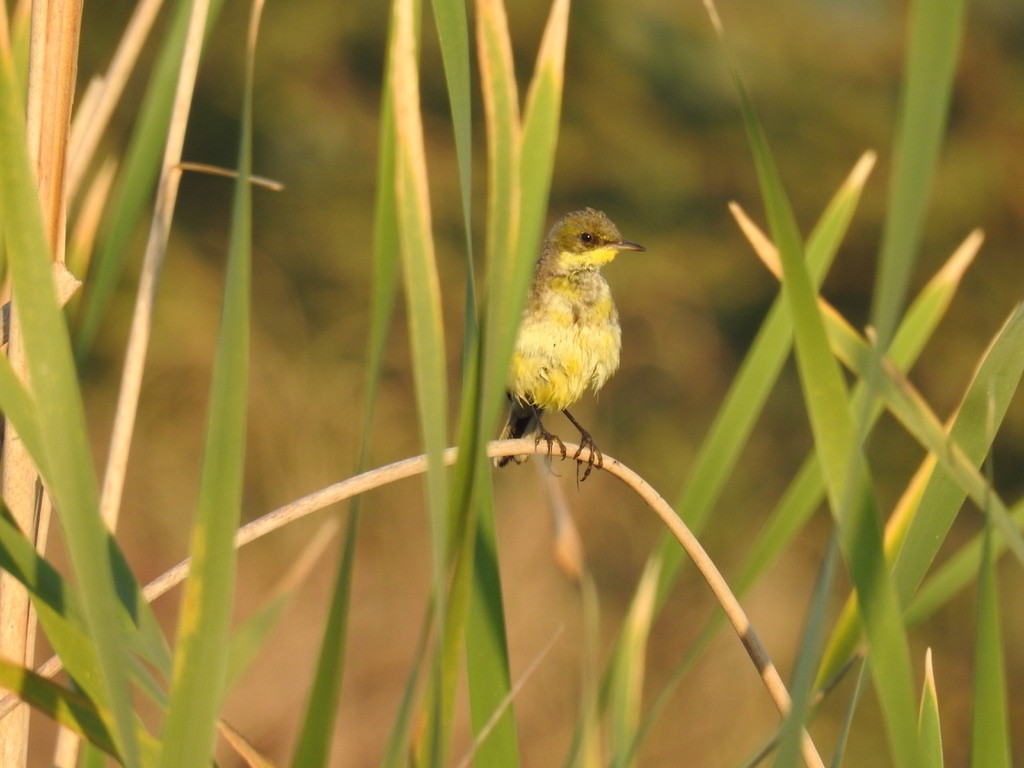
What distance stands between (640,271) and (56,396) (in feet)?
31.9

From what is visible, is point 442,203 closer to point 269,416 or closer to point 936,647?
point 269,416

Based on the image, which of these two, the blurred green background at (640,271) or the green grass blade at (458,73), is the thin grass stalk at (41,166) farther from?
the blurred green background at (640,271)

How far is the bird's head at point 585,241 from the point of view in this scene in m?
3.54

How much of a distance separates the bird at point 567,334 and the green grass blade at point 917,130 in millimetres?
1826

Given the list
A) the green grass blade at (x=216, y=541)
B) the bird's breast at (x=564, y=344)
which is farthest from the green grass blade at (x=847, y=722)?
the bird's breast at (x=564, y=344)

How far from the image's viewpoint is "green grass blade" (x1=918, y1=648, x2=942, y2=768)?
59.8 inches

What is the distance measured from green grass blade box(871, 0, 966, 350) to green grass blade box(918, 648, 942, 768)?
0.66 meters

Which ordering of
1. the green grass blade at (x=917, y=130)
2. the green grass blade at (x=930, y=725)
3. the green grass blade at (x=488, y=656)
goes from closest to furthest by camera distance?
the green grass blade at (x=917, y=130), the green grass blade at (x=488, y=656), the green grass blade at (x=930, y=725)

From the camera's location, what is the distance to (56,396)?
45.9 inches

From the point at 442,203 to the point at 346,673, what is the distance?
5271 millimetres

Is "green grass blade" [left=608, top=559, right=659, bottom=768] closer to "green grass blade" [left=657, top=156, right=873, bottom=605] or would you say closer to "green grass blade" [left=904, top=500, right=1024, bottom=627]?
"green grass blade" [left=657, top=156, right=873, bottom=605]

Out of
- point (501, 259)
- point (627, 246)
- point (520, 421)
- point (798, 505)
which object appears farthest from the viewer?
point (520, 421)

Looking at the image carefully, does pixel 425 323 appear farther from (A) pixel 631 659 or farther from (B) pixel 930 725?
(B) pixel 930 725

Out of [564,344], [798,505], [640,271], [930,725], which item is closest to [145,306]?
[798,505]
